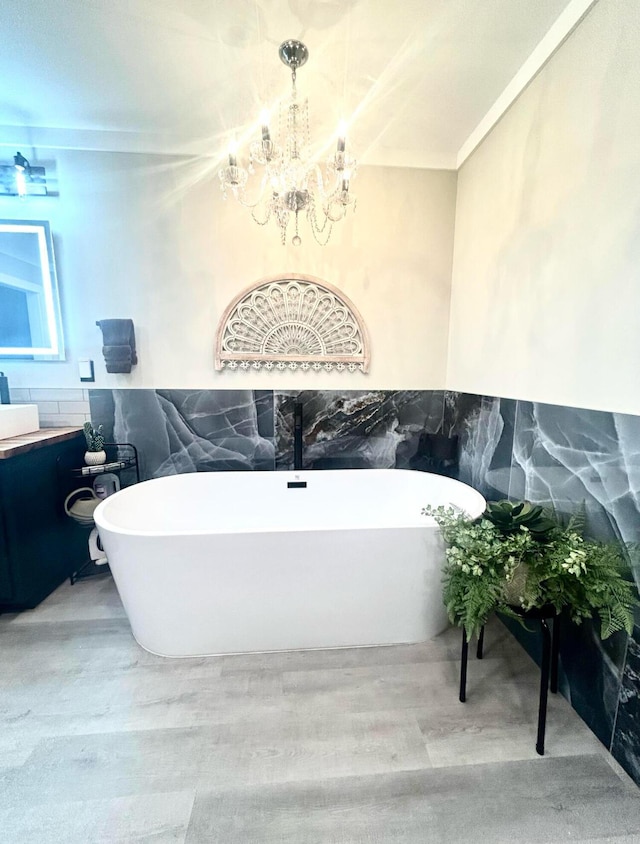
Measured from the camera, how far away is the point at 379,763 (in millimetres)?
1133

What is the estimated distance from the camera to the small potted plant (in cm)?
212

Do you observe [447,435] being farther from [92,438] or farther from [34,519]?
[34,519]

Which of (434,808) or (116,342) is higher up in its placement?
(116,342)

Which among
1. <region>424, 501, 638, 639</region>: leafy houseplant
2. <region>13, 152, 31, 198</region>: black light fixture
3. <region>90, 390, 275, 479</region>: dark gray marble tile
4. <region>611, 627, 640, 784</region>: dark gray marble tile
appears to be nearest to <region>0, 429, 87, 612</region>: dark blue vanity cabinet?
<region>90, 390, 275, 479</region>: dark gray marble tile

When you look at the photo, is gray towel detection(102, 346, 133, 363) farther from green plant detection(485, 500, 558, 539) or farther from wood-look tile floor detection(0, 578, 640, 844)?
green plant detection(485, 500, 558, 539)

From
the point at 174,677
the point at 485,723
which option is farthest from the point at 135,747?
the point at 485,723

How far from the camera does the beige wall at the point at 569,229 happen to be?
116cm

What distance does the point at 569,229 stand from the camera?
139 centimetres

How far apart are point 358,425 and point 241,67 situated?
2.00 meters

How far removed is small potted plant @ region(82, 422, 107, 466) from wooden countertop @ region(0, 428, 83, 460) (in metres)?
0.08

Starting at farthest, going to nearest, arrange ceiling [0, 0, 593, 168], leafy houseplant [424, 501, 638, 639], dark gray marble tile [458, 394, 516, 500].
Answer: dark gray marble tile [458, 394, 516, 500] → ceiling [0, 0, 593, 168] → leafy houseplant [424, 501, 638, 639]

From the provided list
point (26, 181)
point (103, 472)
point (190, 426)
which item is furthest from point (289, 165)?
point (103, 472)

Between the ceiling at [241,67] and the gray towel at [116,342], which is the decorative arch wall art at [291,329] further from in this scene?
the ceiling at [241,67]

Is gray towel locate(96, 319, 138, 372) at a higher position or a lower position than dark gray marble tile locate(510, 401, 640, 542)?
higher
